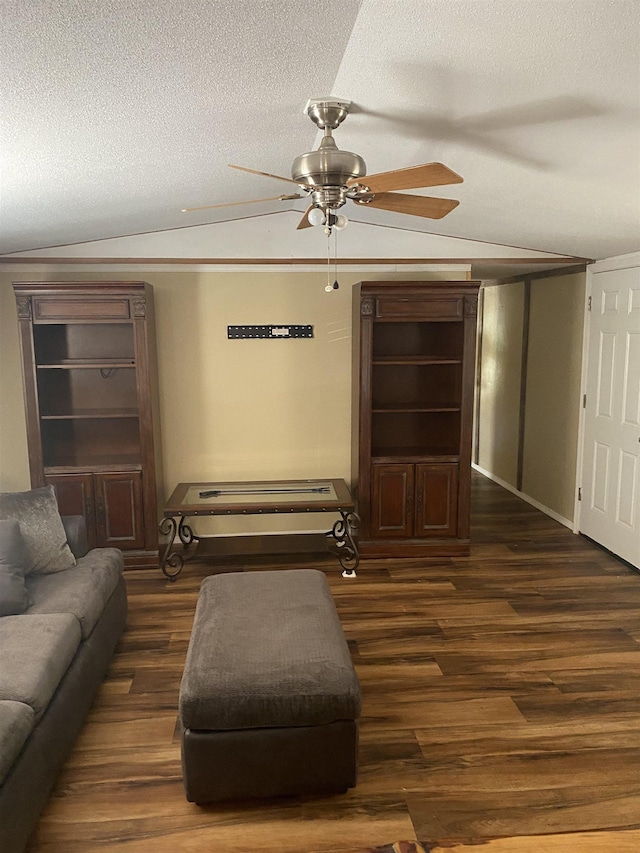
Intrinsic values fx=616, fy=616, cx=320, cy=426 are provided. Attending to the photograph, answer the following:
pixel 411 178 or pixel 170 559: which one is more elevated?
pixel 411 178

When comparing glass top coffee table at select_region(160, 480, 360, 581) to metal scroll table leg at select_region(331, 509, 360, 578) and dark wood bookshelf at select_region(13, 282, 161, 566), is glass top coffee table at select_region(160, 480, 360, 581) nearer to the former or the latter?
metal scroll table leg at select_region(331, 509, 360, 578)

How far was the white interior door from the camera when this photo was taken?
436cm

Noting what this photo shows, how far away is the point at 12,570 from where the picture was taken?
288cm

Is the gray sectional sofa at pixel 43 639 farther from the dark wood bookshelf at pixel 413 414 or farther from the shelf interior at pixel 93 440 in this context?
the dark wood bookshelf at pixel 413 414

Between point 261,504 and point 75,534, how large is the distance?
130 centimetres

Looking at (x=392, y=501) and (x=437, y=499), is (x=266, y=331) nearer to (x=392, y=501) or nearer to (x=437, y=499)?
(x=392, y=501)

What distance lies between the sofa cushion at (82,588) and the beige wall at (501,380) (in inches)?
175

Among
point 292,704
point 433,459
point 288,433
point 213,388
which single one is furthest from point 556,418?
point 292,704

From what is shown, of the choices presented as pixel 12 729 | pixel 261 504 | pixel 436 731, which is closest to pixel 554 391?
pixel 261 504

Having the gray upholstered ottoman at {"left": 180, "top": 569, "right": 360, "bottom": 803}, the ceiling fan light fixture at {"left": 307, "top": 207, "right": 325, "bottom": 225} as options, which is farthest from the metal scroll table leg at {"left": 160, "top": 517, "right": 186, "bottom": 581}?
the ceiling fan light fixture at {"left": 307, "top": 207, "right": 325, "bottom": 225}

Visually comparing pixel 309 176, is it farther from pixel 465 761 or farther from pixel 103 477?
pixel 103 477

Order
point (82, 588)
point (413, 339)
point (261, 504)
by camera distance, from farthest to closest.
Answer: point (413, 339) → point (261, 504) → point (82, 588)

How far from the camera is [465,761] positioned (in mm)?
2490

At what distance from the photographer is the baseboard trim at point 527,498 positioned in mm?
5414
